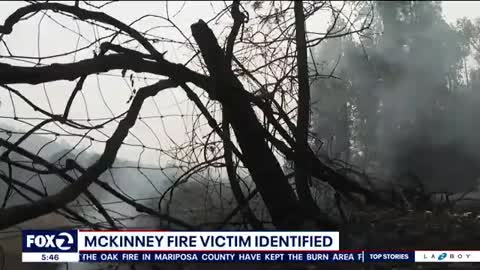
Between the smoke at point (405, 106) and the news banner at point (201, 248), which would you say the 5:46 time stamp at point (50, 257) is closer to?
the news banner at point (201, 248)

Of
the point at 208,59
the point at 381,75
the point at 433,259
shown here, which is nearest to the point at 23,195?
the point at 208,59

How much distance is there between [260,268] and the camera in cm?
116

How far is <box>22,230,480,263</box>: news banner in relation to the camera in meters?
1.18

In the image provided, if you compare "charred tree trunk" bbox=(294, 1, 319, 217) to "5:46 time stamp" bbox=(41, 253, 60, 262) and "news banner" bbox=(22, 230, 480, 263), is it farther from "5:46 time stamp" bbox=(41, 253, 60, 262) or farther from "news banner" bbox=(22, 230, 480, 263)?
"5:46 time stamp" bbox=(41, 253, 60, 262)

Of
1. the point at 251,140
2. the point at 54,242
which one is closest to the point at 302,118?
the point at 251,140

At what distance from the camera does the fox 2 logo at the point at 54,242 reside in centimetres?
128

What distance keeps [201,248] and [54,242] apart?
0.44m

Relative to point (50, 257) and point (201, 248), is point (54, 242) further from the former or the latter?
point (201, 248)

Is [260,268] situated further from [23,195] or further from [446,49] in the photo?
[446,49]

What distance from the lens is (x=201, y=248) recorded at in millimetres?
1233

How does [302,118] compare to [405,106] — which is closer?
[302,118]

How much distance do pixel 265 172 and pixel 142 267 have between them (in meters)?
0.47

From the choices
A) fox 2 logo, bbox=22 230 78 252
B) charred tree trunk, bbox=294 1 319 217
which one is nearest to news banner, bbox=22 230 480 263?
fox 2 logo, bbox=22 230 78 252

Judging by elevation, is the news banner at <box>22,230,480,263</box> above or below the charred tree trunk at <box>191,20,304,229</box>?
below
